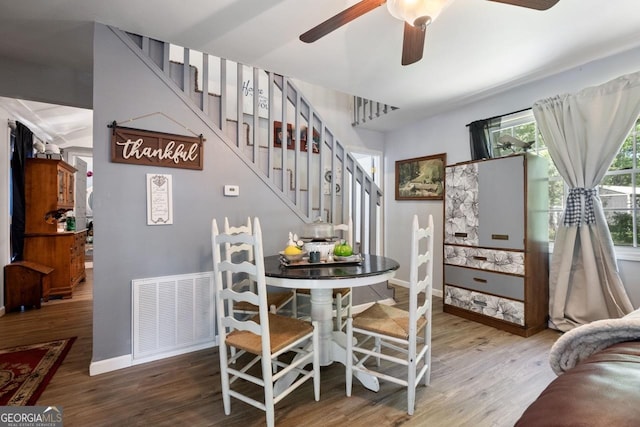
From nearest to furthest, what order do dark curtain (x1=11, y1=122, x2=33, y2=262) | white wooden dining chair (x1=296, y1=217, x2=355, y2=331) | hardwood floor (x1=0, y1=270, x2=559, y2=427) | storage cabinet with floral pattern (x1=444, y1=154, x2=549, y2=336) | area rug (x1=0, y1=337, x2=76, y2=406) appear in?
hardwood floor (x1=0, y1=270, x2=559, y2=427)
area rug (x1=0, y1=337, x2=76, y2=406)
white wooden dining chair (x1=296, y1=217, x2=355, y2=331)
storage cabinet with floral pattern (x1=444, y1=154, x2=549, y2=336)
dark curtain (x1=11, y1=122, x2=33, y2=262)

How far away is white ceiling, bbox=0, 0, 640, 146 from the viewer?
6.64ft

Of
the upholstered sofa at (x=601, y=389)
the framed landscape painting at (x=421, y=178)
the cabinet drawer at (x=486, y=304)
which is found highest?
the framed landscape painting at (x=421, y=178)

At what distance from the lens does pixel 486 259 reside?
3049mm

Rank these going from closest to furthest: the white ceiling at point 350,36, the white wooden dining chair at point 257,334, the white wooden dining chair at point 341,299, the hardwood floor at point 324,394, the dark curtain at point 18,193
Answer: the white wooden dining chair at point 257,334, the hardwood floor at point 324,394, the white ceiling at point 350,36, the white wooden dining chair at point 341,299, the dark curtain at point 18,193

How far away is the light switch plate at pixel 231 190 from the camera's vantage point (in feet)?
8.81

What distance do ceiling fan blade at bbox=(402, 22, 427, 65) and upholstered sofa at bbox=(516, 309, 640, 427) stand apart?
1571 millimetres

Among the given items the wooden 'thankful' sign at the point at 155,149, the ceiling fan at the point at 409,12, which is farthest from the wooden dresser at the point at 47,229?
the ceiling fan at the point at 409,12

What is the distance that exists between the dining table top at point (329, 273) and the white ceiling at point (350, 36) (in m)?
1.75

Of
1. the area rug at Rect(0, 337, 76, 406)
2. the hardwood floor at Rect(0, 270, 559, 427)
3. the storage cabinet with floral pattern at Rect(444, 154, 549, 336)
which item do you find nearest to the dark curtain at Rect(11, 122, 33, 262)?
the hardwood floor at Rect(0, 270, 559, 427)

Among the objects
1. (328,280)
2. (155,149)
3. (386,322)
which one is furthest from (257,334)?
(155,149)

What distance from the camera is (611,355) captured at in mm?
784

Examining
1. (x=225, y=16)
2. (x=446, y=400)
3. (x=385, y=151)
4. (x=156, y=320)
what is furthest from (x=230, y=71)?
(x=446, y=400)

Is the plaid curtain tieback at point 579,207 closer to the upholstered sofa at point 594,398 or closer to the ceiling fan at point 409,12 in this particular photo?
the ceiling fan at point 409,12

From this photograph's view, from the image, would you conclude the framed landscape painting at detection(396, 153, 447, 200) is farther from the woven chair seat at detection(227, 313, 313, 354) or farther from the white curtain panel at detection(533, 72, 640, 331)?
the woven chair seat at detection(227, 313, 313, 354)
